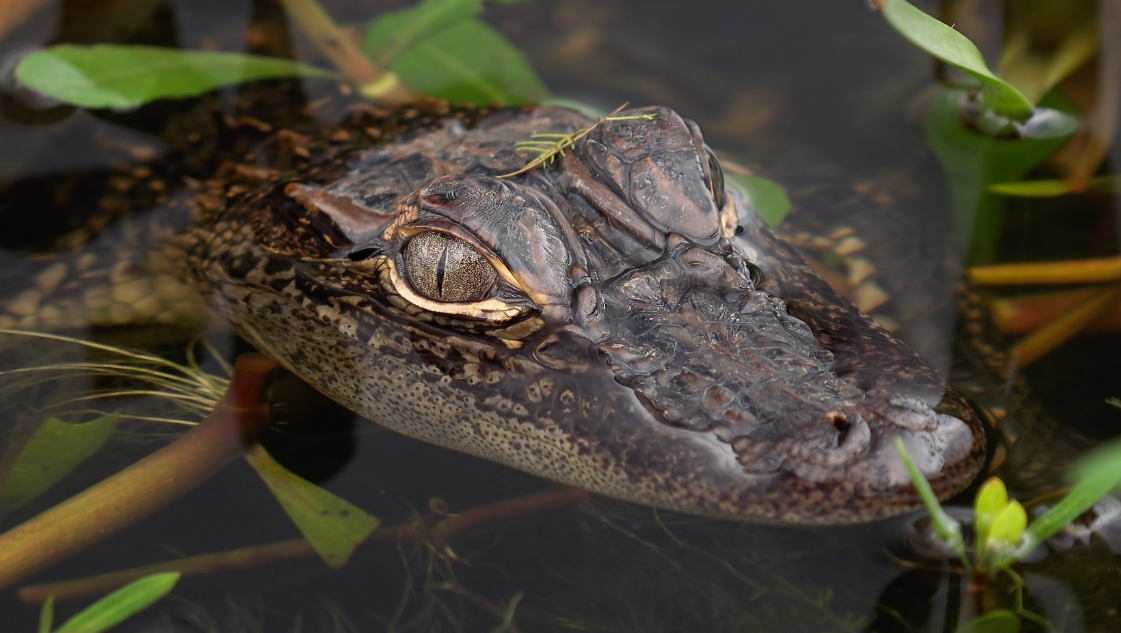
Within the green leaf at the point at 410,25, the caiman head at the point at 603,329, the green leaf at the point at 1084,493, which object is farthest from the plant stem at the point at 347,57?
the green leaf at the point at 1084,493

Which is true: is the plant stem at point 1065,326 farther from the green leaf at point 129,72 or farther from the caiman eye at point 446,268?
the green leaf at point 129,72

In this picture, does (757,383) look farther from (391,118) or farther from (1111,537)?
(391,118)

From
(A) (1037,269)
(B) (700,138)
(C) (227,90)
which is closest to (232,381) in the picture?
(C) (227,90)

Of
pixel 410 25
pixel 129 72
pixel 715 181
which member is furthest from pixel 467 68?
pixel 715 181

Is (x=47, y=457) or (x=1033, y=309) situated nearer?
(x=47, y=457)

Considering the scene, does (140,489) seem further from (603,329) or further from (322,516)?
(603,329)

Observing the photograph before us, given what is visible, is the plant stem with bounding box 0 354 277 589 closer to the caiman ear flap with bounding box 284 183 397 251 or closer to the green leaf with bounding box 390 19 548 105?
the caiman ear flap with bounding box 284 183 397 251
